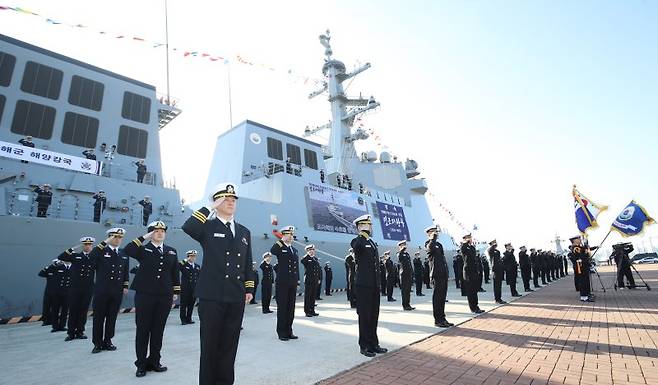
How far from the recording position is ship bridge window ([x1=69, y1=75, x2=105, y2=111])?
37.7ft

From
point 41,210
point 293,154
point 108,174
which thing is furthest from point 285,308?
point 293,154

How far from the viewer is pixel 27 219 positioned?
8266 mm

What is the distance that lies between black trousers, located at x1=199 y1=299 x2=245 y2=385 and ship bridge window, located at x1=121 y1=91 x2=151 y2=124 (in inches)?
468

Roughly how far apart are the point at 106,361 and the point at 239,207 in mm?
9130

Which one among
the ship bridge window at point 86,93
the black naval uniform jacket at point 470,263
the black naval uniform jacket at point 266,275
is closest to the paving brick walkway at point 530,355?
the black naval uniform jacket at point 470,263

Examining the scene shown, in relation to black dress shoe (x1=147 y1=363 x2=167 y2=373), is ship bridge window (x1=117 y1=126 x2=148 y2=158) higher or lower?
higher

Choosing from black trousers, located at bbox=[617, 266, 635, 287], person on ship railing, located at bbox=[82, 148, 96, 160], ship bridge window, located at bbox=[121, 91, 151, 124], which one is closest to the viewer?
person on ship railing, located at bbox=[82, 148, 96, 160]

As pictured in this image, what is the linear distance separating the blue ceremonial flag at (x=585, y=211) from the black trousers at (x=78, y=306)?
13.0 meters

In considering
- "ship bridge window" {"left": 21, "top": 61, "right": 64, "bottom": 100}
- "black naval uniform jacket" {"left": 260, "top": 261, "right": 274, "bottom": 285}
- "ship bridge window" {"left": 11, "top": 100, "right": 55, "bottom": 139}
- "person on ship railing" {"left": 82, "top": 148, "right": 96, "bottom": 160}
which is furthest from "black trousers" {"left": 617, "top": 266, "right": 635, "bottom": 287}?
"ship bridge window" {"left": 21, "top": 61, "right": 64, "bottom": 100}

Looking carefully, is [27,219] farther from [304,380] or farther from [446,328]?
[446,328]

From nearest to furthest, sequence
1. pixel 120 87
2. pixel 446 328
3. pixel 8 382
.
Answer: pixel 8 382
pixel 446 328
pixel 120 87

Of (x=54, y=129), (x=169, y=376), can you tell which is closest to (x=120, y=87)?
(x=54, y=129)

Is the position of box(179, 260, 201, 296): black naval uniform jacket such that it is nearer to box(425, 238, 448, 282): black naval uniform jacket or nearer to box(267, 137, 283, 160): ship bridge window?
box(425, 238, 448, 282): black naval uniform jacket

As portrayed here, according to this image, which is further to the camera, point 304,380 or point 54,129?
point 54,129
